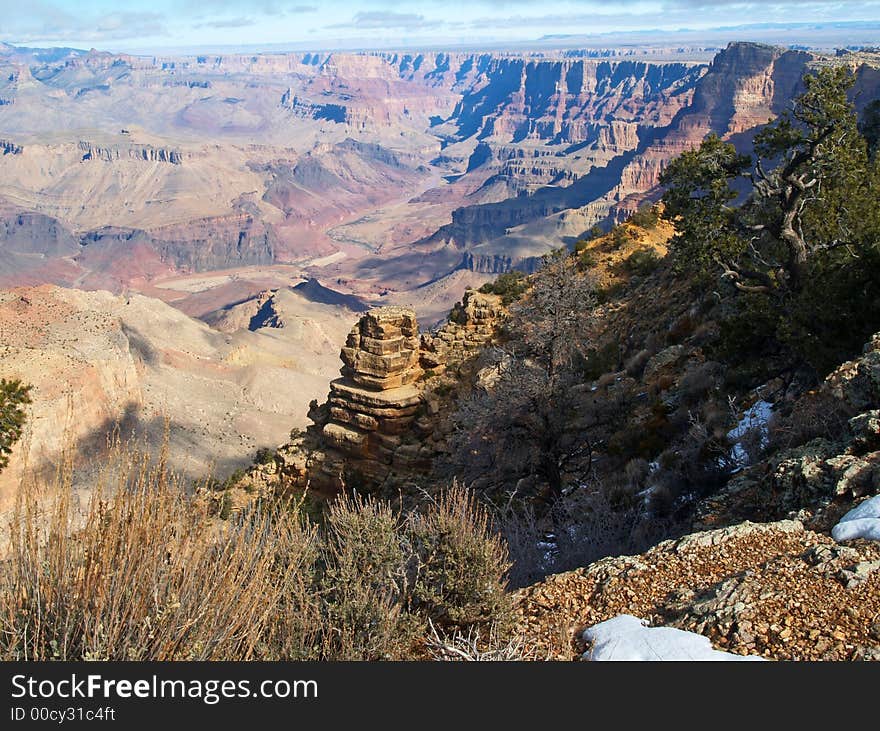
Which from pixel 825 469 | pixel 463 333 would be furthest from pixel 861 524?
pixel 463 333

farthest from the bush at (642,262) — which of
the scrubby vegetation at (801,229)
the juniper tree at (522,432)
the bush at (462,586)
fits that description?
the bush at (462,586)

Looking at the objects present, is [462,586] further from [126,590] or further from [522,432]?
[522,432]

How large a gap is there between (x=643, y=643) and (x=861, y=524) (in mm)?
2531

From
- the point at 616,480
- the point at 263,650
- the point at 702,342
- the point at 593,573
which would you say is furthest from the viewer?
the point at 702,342

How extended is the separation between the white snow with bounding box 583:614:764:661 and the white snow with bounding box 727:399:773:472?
463cm

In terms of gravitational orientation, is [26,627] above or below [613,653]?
above

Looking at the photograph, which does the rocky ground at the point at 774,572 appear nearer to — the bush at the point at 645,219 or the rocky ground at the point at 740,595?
the rocky ground at the point at 740,595

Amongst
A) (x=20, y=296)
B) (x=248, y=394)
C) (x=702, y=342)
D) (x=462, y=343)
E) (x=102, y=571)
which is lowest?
(x=248, y=394)

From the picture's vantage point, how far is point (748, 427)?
424 inches

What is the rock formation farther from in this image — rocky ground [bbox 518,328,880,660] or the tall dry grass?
the tall dry grass

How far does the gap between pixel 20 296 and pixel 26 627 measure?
6392cm

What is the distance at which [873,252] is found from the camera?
36.6ft

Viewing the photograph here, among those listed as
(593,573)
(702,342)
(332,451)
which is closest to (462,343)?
(332,451)

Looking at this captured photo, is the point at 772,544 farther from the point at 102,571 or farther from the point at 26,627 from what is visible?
the point at 26,627
